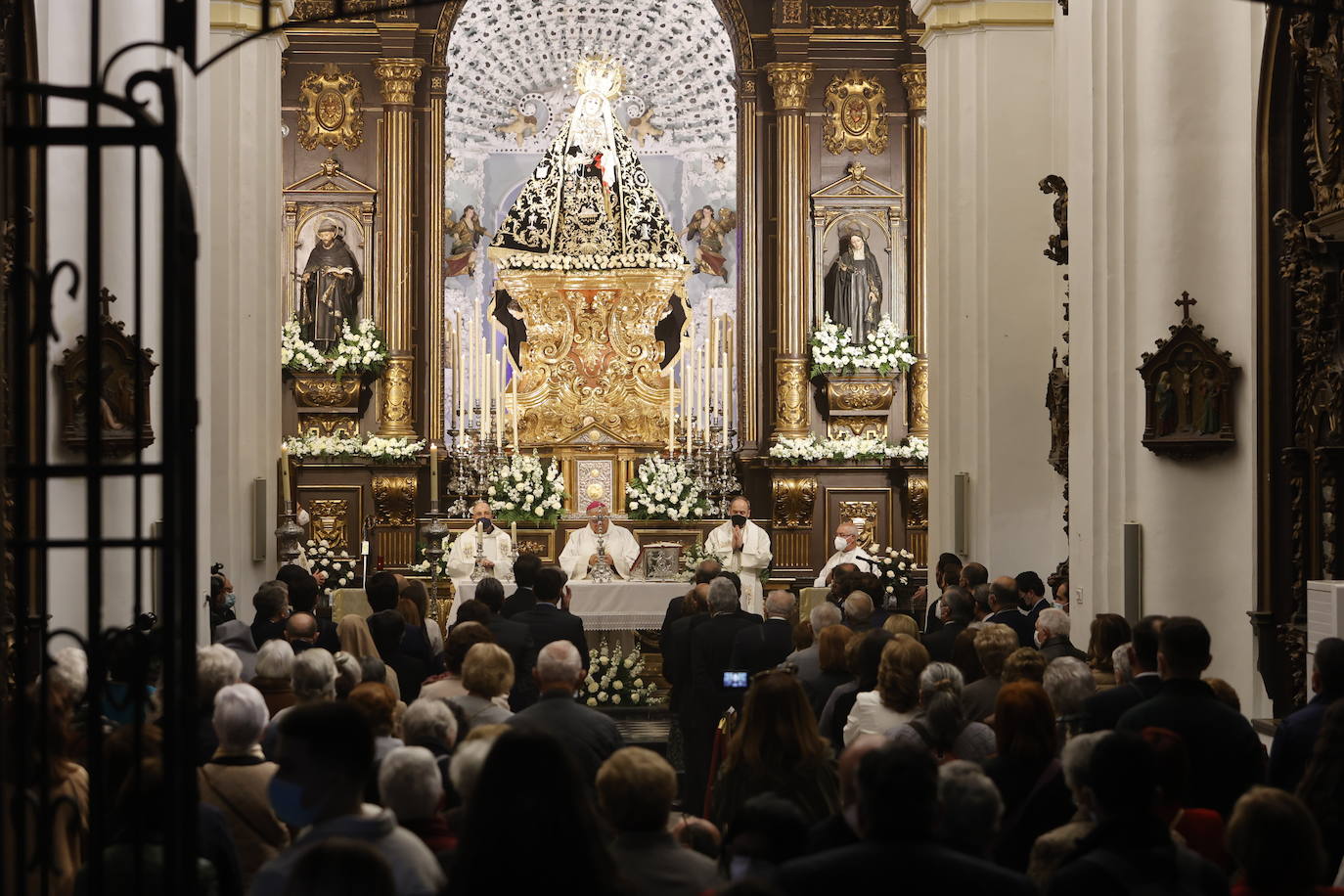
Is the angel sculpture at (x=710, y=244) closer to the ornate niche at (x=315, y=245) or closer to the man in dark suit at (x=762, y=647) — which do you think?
the ornate niche at (x=315, y=245)

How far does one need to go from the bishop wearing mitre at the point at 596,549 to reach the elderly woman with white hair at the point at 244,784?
433 inches

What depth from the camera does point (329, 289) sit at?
71.5 feet

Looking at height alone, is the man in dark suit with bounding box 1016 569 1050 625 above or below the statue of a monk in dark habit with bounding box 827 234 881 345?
below

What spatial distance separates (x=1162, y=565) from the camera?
11391 millimetres

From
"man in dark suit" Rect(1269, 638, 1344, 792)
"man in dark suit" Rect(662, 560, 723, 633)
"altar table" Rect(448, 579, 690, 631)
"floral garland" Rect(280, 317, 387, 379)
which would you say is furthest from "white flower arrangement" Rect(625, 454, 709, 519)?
"man in dark suit" Rect(1269, 638, 1344, 792)

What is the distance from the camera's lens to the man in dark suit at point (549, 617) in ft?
35.1

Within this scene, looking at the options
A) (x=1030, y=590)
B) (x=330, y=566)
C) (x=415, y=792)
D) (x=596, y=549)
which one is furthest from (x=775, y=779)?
(x=330, y=566)

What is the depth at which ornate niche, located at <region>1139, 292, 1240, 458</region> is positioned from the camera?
1095 centimetres

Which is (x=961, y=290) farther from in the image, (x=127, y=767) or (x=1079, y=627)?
(x=127, y=767)

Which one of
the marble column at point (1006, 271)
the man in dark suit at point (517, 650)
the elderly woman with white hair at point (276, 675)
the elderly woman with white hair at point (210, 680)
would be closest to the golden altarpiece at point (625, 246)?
the marble column at point (1006, 271)

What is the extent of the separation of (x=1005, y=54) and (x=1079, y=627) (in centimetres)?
653

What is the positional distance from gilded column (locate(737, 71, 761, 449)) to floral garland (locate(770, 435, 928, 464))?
1.09m

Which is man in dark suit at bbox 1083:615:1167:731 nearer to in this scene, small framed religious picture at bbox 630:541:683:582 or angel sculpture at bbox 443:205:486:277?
small framed religious picture at bbox 630:541:683:582

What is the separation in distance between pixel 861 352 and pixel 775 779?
15937 mm
